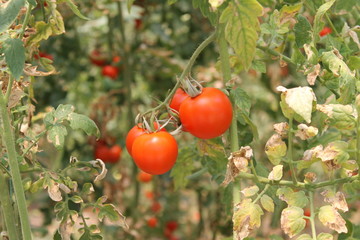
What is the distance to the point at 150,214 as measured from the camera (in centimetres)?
291

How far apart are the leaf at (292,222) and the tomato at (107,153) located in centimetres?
157

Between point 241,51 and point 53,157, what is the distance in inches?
70.4

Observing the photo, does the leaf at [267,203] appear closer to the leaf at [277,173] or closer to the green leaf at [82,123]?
the leaf at [277,173]

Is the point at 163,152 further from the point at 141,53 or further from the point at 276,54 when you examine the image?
the point at 141,53

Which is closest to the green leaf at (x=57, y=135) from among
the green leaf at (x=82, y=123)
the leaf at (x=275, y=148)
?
the green leaf at (x=82, y=123)

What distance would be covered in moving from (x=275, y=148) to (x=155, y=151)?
216mm

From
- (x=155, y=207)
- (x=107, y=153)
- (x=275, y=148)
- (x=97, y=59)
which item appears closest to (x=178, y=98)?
(x=275, y=148)

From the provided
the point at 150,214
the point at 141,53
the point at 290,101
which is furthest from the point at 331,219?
the point at 150,214

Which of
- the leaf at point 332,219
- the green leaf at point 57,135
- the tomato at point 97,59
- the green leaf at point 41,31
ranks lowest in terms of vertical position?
the tomato at point 97,59

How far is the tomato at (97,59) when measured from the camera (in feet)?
9.02

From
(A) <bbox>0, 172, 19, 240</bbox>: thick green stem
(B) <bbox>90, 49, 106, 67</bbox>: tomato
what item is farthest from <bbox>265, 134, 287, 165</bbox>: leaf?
(B) <bbox>90, 49, 106, 67</bbox>: tomato

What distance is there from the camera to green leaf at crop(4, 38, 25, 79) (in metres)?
0.97

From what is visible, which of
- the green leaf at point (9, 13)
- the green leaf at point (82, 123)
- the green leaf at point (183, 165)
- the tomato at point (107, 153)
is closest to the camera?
the green leaf at point (9, 13)

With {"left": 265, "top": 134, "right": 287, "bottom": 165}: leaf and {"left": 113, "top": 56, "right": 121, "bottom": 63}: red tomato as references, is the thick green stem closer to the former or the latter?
{"left": 265, "top": 134, "right": 287, "bottom": 165}: leaf
